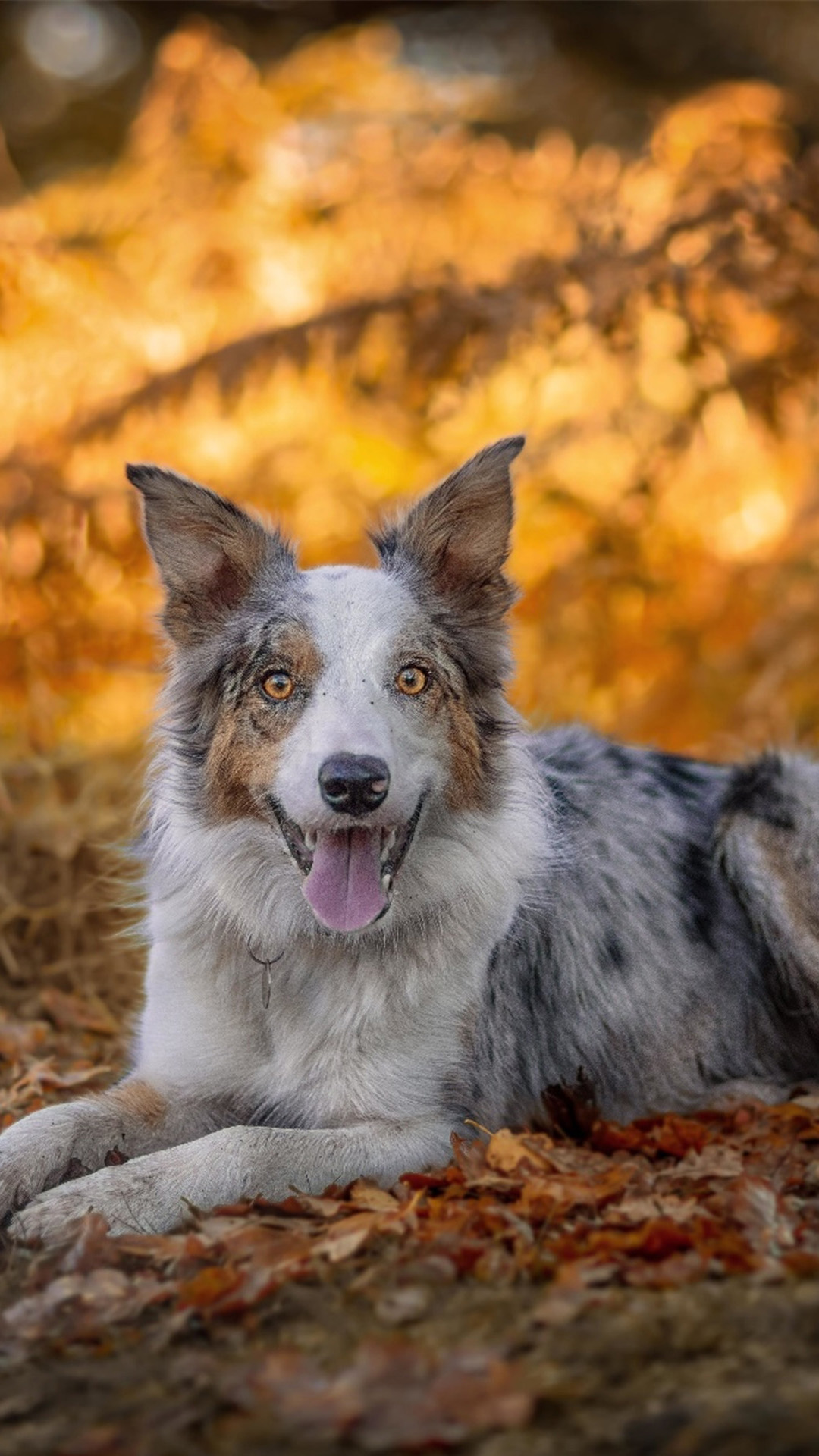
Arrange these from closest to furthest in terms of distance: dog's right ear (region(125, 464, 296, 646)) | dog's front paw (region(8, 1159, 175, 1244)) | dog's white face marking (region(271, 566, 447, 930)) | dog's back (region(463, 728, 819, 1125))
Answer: dog's front paw (region(8, 1159, 175, 1244)) < dog's white face marking (region(271, 566, 447, 930)) < dog's right ear (region(125, 464, 296, 646)) < dog's back (region(463, 728, 819, 1125))

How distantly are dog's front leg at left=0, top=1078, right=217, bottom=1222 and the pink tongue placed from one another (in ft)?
3.15

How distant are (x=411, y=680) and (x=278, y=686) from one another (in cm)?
43

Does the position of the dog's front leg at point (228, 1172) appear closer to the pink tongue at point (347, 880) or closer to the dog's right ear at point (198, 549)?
the pink tongue at point (347, 880)

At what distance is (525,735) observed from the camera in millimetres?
5289

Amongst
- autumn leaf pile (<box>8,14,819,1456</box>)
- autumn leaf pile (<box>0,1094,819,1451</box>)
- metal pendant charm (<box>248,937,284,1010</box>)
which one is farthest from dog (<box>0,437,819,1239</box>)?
autumn leaf pile (<box>8,14,819,1456</box>)

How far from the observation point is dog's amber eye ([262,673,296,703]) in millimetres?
4512

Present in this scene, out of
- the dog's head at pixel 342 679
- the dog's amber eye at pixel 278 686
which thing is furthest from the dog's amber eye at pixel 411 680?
the dog's amber eye at pixel 278 686

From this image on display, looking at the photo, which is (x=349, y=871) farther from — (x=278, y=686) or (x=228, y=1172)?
(x=228, y=1172)

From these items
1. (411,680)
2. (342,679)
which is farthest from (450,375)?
(342,679)

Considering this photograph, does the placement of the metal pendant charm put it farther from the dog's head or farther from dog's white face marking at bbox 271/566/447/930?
A: dog's white face marking at bbox 271/566/447/930

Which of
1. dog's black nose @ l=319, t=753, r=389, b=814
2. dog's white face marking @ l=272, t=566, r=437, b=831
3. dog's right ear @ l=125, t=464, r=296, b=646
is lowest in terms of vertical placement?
dog's black nose @ l=319, t=753, r=389, b=814

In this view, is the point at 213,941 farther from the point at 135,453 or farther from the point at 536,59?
→ the point at 536,59

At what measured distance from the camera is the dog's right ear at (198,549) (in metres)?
4.75

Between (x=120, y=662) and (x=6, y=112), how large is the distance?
35.5 feet
